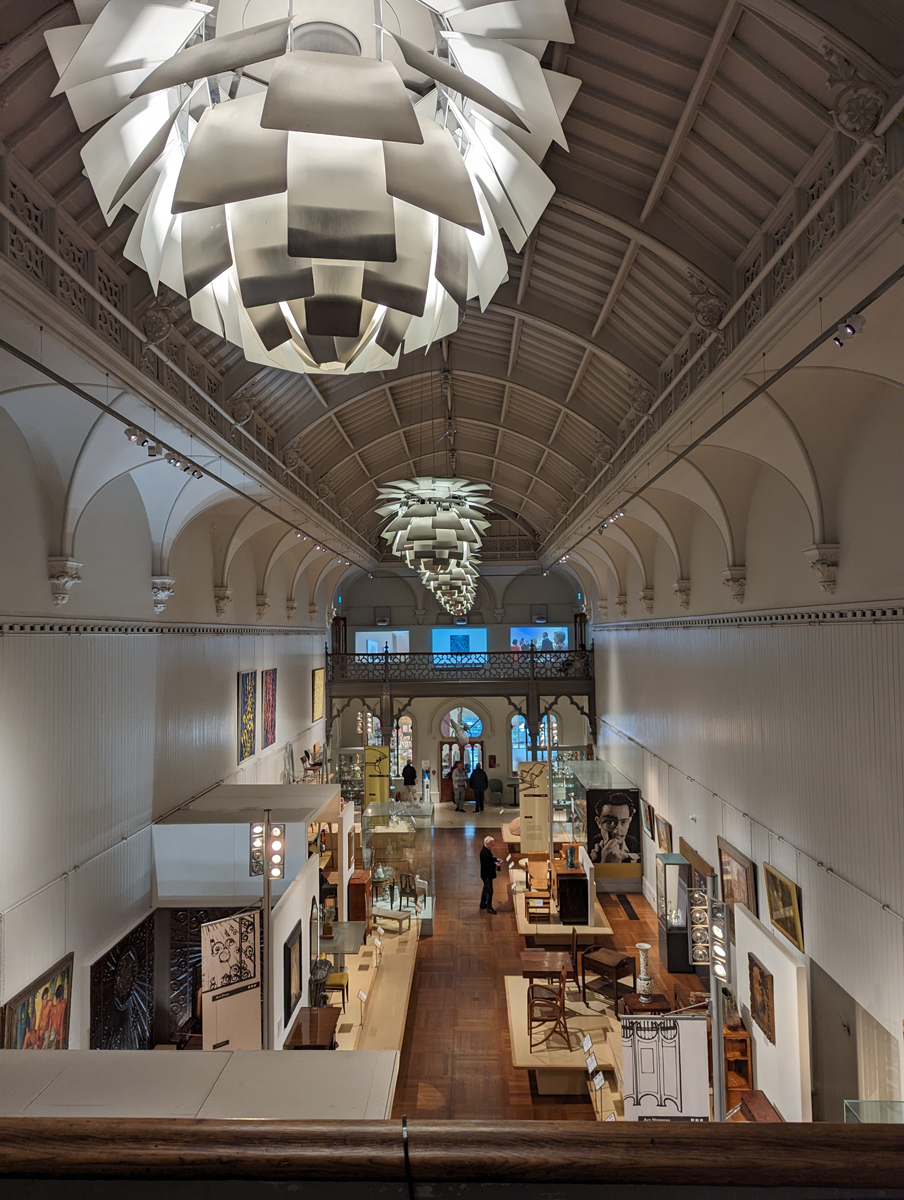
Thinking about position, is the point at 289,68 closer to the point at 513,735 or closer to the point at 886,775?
the point at 886,775

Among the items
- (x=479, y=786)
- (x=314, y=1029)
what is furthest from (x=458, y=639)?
(x=314, y=1029)

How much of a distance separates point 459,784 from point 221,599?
54.5ft

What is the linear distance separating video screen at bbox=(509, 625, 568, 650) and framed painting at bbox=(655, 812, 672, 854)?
14.1 m

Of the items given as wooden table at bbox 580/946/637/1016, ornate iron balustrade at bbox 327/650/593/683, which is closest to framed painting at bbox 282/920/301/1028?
wooden table at bbox 580/946/637/1016

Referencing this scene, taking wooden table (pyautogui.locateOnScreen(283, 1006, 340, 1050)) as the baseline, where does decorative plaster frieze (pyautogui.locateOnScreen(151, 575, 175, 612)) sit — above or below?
above

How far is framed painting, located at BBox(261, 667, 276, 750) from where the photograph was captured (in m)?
17.8

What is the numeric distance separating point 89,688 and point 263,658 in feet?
29.3

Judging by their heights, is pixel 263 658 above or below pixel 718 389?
below

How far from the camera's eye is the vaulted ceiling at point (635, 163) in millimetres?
4551

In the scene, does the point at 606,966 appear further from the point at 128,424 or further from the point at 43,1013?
the point at 128,424

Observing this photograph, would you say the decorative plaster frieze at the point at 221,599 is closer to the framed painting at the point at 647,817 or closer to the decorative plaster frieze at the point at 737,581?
the decorative plaster frieze at the point at 737,581

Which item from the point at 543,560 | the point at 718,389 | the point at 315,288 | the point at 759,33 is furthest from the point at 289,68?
the point at 543,560

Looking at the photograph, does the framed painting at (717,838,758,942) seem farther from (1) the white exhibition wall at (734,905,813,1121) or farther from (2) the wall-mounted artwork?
(2) the wall-mounted artwork

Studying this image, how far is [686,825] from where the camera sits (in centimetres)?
1431
